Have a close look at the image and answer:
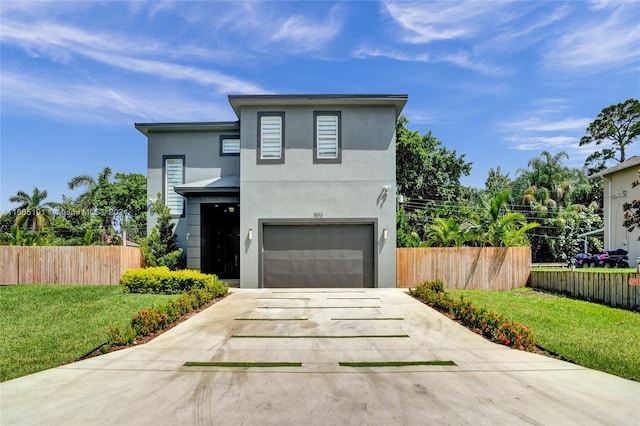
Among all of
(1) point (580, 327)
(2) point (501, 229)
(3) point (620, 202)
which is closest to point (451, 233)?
(2) point (501, 229)

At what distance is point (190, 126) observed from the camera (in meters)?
16.5

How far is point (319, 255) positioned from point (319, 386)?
372 inches

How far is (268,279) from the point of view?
46.5 feet

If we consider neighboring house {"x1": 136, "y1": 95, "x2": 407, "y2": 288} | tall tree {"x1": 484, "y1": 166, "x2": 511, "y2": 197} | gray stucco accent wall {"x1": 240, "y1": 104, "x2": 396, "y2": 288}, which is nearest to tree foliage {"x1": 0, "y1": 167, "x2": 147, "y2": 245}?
gray stucco accent wall {"x1": 240, "y1": 104, "x2": 396, "y2": 288}

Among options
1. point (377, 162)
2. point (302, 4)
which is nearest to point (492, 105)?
point (377, 162)

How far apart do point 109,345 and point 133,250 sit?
Answer: 8.58m

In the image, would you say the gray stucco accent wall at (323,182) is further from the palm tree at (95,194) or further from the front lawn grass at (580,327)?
the palm tree at (95,194)

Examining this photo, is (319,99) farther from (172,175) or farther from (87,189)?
(87,189)

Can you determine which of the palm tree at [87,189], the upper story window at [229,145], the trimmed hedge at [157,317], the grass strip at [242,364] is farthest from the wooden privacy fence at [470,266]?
the palm tree at [87,189]

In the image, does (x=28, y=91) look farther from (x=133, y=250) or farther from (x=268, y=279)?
(x=268, y=279)

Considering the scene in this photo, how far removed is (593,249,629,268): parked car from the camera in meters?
23.2

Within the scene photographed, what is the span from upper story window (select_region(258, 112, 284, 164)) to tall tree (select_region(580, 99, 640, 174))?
126ft

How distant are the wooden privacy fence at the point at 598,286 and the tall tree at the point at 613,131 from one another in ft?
108

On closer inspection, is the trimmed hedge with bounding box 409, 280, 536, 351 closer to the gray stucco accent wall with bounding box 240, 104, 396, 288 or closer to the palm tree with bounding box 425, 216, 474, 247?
the gray stucco accent wall with bounding box 240, 104, 396, 288
